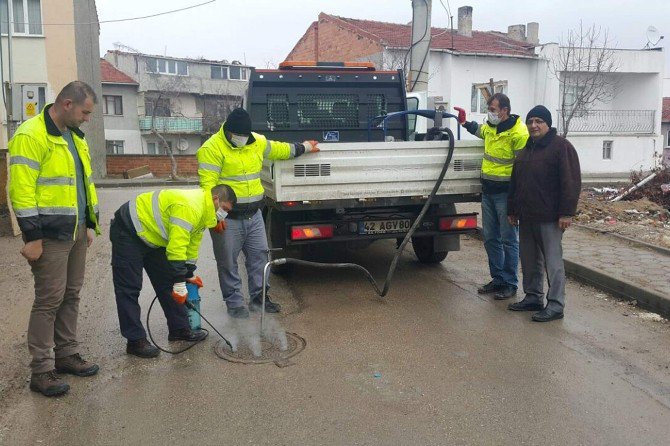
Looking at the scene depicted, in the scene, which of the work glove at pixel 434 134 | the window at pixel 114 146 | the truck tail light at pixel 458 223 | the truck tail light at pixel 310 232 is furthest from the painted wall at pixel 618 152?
the window at pixel 114 146

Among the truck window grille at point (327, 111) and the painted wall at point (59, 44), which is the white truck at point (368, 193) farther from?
the painted wall at point (59, 44)

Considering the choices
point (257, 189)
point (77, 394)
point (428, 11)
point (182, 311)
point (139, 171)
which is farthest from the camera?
point (139, 171)

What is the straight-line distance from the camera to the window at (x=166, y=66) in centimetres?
4866

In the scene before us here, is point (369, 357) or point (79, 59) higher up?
point (79, 59)

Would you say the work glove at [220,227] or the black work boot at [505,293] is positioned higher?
the work glove at [220,227]

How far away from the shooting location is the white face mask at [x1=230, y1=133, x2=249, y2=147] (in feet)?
17.2

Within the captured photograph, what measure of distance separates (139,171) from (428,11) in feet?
66.2

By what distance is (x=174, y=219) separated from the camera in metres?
4.20

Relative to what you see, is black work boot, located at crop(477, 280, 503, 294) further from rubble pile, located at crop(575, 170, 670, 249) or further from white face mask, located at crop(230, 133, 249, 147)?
rubble pile, located at crop(575, 170, 670, 249)

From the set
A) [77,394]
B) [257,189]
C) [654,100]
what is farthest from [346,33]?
[77,394]

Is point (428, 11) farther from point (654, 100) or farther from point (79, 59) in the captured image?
point (654, 100)

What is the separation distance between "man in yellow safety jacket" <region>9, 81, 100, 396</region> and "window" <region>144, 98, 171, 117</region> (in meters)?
42.1

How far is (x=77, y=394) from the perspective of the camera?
392 centimetres

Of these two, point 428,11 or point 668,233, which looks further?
point 428,11
